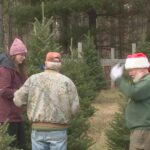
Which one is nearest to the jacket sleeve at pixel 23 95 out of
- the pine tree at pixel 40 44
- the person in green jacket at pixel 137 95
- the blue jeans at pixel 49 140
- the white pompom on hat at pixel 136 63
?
the blue jeans at pixel 49 140

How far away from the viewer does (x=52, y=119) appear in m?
6.22

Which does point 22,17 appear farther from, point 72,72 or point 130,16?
point 72,72

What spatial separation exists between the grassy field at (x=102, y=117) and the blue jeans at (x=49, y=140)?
10.7ft

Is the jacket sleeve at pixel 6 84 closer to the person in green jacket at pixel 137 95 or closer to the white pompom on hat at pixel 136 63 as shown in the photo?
the person in green jacket at pixel 137 95

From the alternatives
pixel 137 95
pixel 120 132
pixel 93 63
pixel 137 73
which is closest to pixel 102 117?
pixel 120 132

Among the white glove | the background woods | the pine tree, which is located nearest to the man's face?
the white glove

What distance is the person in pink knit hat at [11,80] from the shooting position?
6984mm

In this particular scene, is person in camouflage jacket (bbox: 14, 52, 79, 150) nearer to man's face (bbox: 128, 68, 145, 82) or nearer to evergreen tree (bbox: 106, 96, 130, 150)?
man's face (bbox: 128, 68, 145, 82)

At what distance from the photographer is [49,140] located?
6.29m

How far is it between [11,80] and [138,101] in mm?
1814

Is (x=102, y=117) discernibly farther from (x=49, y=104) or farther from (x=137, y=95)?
(x=137, y=95)

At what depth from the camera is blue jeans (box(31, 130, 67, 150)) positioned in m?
6.28

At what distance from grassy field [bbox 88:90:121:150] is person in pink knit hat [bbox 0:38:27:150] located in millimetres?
2741

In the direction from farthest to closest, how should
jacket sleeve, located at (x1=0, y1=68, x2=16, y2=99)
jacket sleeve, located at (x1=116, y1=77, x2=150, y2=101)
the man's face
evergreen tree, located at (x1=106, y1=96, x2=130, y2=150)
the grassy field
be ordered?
the grassy field → evergreen tree, located at (x1=106, y1=96, x2=130, y2=150) → jacket sleeve, located at (x1=0, y1=68, x2=16, y2=99) → the man's face → jacket sleeve, located at (x1=116, y1=77, x2=150, y2=101)
